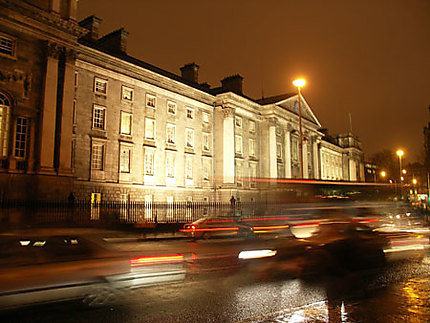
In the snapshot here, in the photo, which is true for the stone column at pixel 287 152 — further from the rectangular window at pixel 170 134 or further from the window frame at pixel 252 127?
the rectangular window at pixel 170 134

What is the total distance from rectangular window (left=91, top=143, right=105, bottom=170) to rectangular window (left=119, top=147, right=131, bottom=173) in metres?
1.85

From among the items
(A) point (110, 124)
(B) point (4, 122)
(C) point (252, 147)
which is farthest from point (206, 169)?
(B) point (4, 122)

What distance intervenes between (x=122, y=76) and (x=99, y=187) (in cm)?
1024

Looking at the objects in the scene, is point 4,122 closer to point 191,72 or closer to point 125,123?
point 125,123

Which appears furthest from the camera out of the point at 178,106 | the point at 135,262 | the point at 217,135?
the point at 217,135

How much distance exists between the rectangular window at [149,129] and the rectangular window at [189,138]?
4.64 meters

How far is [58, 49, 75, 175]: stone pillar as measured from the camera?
24109mm

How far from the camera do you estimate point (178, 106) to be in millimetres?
35844

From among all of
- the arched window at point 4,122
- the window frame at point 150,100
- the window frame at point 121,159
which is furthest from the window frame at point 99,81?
the arched window at point 4,122

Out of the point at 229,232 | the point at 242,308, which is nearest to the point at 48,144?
the point at 229,232

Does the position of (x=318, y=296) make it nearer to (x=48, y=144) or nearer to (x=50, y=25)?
(x=48, y=144)

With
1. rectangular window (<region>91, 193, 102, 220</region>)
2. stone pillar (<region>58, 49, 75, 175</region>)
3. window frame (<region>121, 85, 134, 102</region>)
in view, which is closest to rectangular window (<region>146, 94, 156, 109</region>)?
window frame (<region>121, 85, 134, 102</region>)

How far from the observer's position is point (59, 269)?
5.60 metres

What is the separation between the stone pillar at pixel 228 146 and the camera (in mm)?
38500
